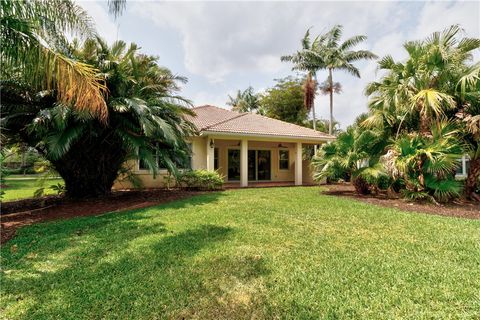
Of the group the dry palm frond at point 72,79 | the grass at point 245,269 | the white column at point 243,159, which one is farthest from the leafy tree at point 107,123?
the white column at point 243,159

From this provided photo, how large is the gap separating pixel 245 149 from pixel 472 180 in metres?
10.6

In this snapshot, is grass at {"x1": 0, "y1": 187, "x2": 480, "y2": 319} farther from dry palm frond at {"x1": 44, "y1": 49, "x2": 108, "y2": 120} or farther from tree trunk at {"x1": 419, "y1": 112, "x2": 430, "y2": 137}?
tree trunk at {"x1": 419, "y1": 112, "x2": 430, "y2": 137}

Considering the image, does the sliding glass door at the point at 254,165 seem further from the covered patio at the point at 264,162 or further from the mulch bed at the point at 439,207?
the mulch bed at the point at 439,207

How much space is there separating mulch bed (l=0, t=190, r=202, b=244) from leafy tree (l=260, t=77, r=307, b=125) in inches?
960

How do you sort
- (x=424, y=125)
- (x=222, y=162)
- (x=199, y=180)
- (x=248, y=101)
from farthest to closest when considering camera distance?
(x=248, y=101) → (x=222, y=162) → (x=199, y=180) → (x=424, y=125)

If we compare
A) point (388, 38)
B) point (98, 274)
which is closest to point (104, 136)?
point (98, 274)

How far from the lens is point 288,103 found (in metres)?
32.4

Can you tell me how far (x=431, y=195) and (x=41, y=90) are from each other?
598 inches

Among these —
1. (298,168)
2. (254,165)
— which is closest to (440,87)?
(298,168)

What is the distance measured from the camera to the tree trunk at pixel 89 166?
10.3m

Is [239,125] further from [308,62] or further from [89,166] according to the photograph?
[308,62]

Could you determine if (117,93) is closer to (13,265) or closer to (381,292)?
(13,265)

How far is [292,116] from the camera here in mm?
32938

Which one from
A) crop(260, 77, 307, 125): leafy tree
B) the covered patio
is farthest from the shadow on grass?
crop(260, 77, 307, 125): leafy tree
